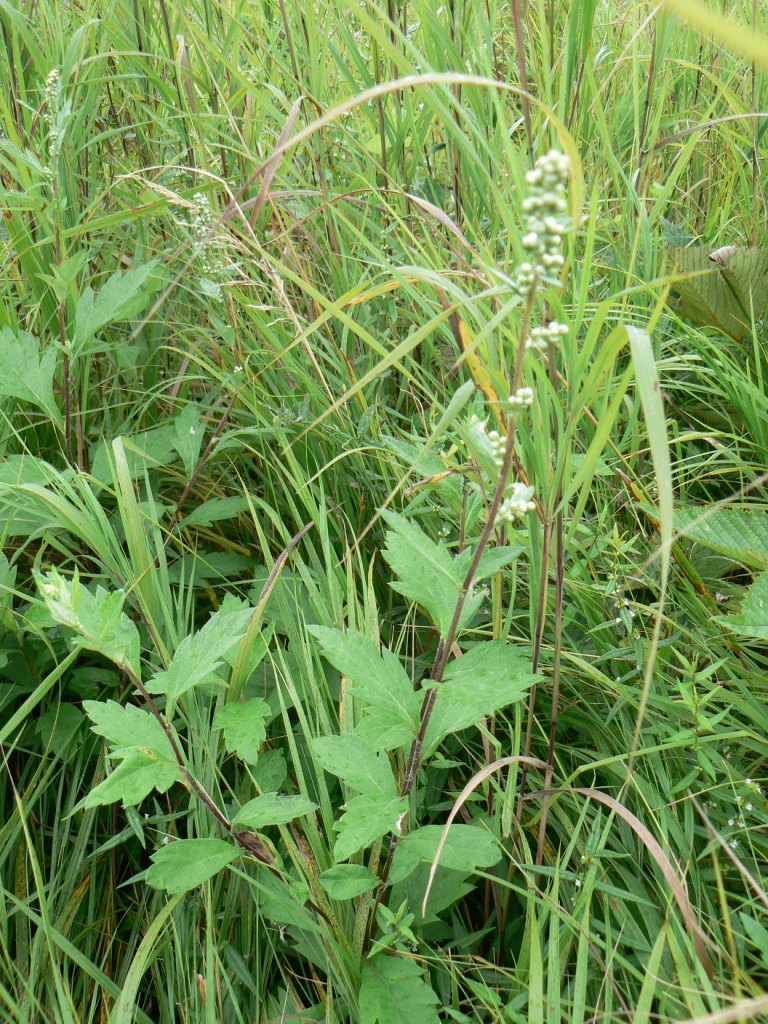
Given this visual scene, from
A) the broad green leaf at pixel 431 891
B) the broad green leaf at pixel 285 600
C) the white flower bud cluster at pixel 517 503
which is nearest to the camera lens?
the white flower bud cluster at pixel 517 503

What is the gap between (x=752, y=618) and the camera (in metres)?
1.15

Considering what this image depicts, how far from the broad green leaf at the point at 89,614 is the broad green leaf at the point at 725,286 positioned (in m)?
1.29

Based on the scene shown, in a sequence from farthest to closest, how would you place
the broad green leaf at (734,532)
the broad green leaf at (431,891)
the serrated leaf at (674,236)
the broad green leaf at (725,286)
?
A: the serrated leaf at (674,236) < the broad green leaf at (725,286) < the broad green leaf at (734,532) < the broad green leaf at (431,891)

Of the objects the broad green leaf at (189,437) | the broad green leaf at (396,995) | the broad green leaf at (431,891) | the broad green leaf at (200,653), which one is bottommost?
the broad green leaf at (431,891)

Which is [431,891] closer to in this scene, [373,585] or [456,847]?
[456,847]

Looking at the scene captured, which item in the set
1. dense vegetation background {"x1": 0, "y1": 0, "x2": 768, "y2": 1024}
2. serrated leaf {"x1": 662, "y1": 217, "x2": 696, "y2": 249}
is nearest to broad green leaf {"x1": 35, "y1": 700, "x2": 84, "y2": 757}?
dense vegetation background {"x1": 0, "y1": 0, "x2": 768, "y2": 1024}

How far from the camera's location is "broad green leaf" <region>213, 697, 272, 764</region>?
1.12m

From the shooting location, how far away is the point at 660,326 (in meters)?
1.76

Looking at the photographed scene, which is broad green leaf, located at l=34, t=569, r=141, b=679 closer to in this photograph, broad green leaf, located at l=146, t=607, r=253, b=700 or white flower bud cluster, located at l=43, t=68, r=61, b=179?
broad green leaf, located at l=146, t=607, r=253, b=700

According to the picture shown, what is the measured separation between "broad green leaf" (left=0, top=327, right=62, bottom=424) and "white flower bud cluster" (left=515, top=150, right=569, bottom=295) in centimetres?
110

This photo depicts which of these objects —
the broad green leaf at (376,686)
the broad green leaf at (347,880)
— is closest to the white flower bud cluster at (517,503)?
the broad green leaf at (376,686)

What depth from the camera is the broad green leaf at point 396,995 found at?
0.97 metres

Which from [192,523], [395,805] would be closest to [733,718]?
[395,805]

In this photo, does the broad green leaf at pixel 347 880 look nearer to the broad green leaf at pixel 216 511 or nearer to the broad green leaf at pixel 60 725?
the broad green leaf at pixel 60 725
